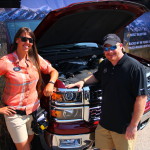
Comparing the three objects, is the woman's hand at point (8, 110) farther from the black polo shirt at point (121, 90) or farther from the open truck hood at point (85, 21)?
the open truck hood at point (85, 21)

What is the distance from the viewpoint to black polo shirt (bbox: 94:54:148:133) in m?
2.05

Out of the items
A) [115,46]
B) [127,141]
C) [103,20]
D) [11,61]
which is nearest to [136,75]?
[115,46]

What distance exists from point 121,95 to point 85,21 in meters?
2.01

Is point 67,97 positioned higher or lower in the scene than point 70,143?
higher

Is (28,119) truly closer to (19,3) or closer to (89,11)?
(89,11)

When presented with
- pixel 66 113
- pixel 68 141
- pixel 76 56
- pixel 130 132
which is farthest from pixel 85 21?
pixel 130 132

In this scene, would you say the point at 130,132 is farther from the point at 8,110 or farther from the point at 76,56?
the point at 76,56

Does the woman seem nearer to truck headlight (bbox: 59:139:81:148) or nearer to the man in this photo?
truck headlight (bbox: 59:139:81:148)

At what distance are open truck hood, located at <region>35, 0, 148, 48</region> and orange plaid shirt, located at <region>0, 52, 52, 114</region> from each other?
2.99ft

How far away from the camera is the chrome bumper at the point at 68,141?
257cm

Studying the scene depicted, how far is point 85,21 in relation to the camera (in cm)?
374

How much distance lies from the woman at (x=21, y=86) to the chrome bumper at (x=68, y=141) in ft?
0.99

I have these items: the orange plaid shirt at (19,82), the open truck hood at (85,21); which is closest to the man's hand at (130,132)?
the orange plaid shirt at (19,82)

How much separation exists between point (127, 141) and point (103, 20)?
2.44m
